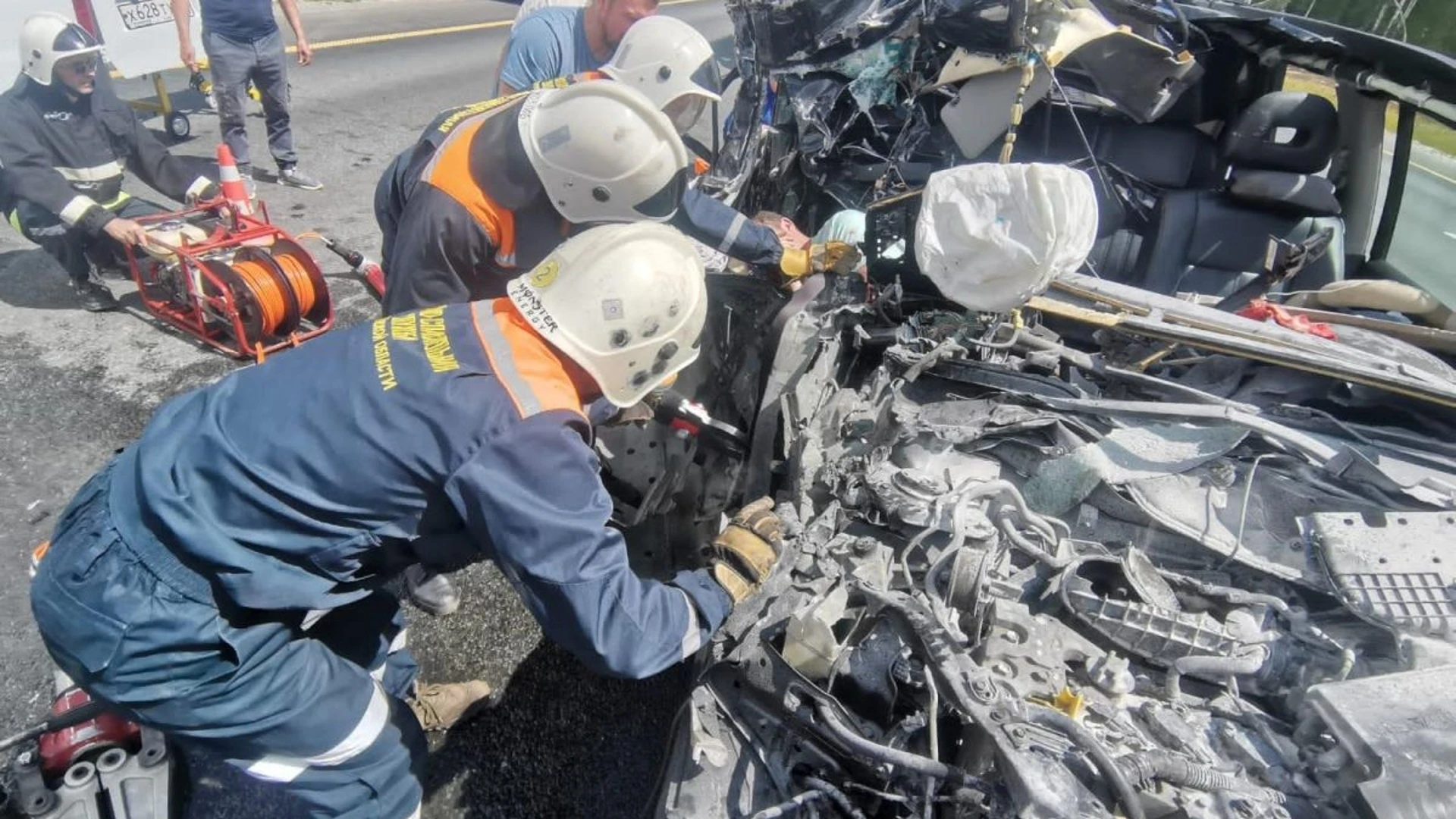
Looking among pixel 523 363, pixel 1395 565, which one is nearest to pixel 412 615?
pixel 523 363

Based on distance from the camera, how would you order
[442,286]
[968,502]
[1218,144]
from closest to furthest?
[968,502] < [442,286] < [1218,144]

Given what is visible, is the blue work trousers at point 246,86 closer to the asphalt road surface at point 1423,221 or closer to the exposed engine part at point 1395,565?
the exposed engine part at point 1395,565

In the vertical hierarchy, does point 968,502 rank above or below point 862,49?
below

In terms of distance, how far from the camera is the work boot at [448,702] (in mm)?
2590

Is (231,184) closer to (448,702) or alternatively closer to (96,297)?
(96,297)

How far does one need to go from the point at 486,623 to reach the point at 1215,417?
2385 mm

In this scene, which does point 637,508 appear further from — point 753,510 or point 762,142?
point 762,142

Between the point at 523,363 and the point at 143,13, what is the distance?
7400mm

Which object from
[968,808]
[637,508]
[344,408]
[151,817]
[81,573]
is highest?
[344,408]

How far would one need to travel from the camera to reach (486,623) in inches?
119

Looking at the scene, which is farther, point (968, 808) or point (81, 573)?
point (81, 573)

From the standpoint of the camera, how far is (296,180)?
21.0 feet

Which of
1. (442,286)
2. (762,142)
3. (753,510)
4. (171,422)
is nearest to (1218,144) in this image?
(762,142)

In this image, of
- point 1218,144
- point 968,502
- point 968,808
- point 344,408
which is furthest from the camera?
point 1218,144
